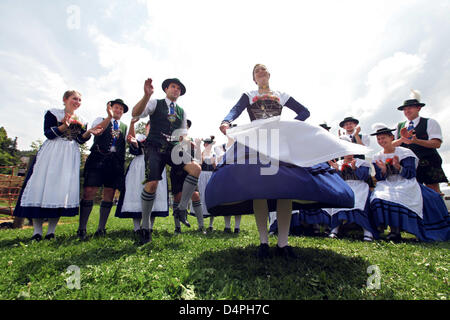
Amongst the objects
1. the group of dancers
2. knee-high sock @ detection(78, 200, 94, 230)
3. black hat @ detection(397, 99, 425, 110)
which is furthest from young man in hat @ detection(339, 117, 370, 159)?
knee-high sock @ detection(78, 200, 94, 230)

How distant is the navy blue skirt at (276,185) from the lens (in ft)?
7.89

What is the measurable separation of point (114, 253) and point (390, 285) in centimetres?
341

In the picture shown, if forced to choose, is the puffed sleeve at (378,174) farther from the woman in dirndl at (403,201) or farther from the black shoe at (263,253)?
the black shoe at (263,253)

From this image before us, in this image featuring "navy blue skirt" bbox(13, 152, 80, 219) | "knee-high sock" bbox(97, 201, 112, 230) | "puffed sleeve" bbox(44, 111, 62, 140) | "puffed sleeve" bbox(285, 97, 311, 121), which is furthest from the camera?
"knee-high sock" bbox(97, 201, 112, 230)

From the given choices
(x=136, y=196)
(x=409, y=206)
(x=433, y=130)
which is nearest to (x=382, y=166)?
(x=409, y=206)

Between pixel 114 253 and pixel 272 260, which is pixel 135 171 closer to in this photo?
pixel 114 253

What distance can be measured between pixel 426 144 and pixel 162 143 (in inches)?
240

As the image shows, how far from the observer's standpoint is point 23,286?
83.8 inches

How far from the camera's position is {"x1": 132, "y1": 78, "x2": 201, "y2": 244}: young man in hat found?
399cm

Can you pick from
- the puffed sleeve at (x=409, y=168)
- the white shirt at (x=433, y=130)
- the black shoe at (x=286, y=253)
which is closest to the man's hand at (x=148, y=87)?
the black shoe at (x=286, y=253)

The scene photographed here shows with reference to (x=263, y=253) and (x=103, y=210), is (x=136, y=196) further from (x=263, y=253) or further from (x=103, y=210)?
(x=263, y=253)

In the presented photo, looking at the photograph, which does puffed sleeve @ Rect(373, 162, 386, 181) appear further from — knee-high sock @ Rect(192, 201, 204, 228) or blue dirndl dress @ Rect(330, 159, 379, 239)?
knee-high sock @ Rect(192, 201, 204, 228)

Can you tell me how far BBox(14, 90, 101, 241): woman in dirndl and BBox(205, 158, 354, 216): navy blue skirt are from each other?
3.39 metres
